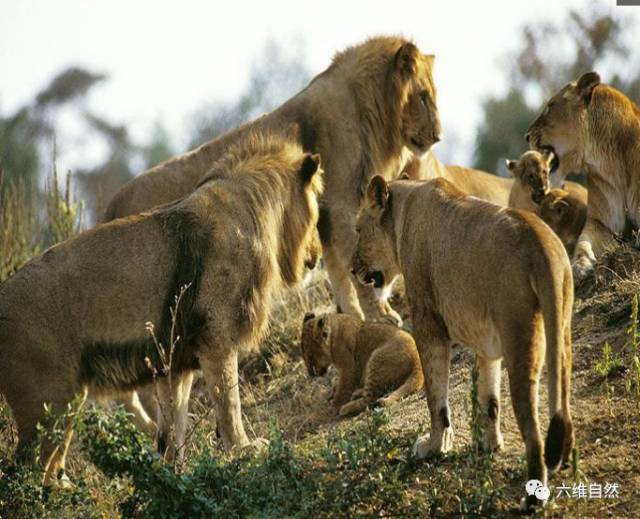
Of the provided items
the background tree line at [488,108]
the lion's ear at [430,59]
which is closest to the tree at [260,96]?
the background tree line at [488,108]

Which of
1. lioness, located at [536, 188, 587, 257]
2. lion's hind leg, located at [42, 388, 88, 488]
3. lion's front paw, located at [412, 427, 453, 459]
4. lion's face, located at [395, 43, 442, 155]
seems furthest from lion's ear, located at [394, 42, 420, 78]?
lion's front paw, located at [412, 427, 453, 459]

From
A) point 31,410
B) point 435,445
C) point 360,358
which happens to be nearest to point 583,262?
point 360,358

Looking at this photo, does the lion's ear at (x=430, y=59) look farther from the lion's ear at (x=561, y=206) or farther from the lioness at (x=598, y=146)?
the lion's ear at (x=561, y=206)

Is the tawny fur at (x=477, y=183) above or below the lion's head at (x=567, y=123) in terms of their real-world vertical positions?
below

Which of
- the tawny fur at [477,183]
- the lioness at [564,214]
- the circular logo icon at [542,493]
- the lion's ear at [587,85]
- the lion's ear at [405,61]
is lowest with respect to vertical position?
the circular logo icon at [542,493]

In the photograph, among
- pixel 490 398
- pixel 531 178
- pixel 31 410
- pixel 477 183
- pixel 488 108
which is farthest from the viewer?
pixel 488 108

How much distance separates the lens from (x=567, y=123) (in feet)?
31.4

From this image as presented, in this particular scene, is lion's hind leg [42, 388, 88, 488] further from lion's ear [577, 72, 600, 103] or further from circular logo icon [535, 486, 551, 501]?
lion's ear [577, 72, 600, 103]

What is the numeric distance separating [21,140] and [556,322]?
16738mm

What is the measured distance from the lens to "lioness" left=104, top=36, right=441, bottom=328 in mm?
9547

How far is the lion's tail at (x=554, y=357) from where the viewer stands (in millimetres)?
5508

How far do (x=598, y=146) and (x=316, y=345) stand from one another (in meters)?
2.21

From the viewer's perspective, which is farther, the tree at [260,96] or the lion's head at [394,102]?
the tree at [260,96]

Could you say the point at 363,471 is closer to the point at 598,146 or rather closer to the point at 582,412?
the point at 582,412
